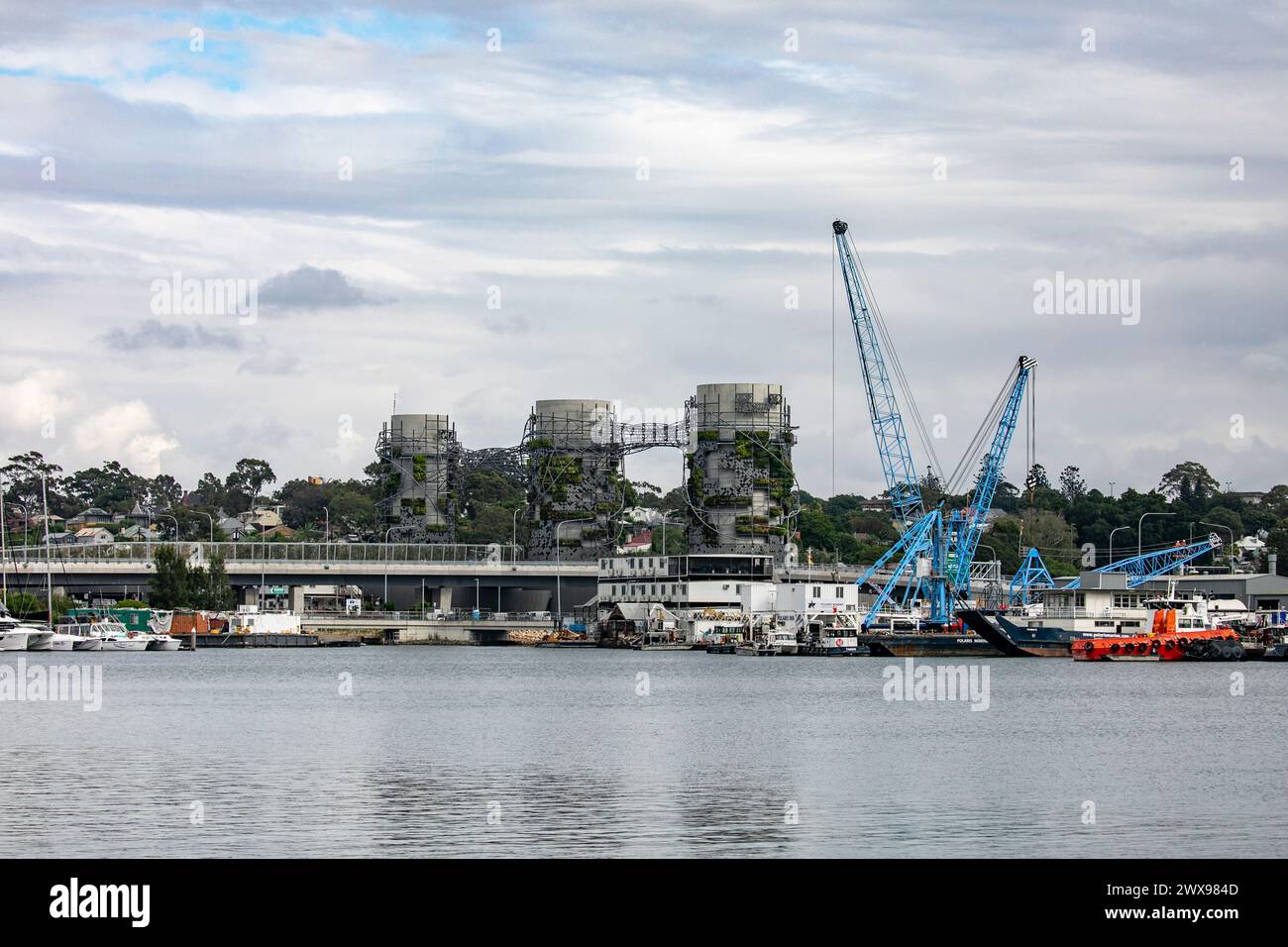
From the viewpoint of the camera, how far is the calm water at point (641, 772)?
40.8m

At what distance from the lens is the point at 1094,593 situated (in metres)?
153

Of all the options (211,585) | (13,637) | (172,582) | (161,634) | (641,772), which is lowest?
(161,634)

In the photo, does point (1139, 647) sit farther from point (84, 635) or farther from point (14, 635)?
point (14, 635)

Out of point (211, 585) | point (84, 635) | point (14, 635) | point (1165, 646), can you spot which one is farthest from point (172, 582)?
point (1165, 646)

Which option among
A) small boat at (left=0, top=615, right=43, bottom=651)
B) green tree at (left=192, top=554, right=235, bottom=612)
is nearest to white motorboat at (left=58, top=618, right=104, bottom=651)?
small boat at (left=0, top=615, right=43, bottom=651)

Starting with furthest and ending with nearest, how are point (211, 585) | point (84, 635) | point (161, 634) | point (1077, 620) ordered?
1. point (211, 585)
2. point (161, 634)
3. point (84, 635)
4. point (1077, 620)

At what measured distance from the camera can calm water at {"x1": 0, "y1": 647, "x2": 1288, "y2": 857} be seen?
4075 cm

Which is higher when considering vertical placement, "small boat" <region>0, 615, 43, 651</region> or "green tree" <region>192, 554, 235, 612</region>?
"green tree" <region>192, 554, 235, 612</region>

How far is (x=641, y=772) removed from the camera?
2228 inches

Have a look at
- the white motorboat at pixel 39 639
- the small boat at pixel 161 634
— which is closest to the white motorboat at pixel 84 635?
the white motorboat at pixel 39 639

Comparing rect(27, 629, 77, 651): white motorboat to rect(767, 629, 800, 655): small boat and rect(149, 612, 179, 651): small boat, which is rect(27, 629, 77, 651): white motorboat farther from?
rect(767, 629, 800, 655): small boat

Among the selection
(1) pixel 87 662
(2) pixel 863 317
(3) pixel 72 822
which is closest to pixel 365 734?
(3) pixel 72 822

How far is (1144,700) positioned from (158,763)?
2297 inches
